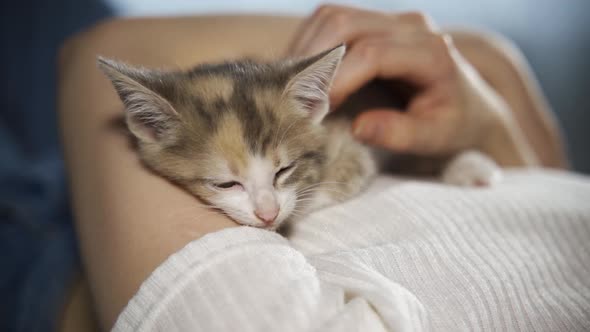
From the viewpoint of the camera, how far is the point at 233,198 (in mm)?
834

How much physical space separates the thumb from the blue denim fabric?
0.71 m

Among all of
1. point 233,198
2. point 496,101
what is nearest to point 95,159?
point 233,198

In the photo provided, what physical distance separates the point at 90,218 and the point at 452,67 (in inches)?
32.4

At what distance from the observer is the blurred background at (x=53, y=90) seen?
1046 mm

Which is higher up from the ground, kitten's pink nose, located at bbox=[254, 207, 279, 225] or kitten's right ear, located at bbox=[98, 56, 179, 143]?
kitten's right ear, located at bbox=[98, 56, 179, 143]

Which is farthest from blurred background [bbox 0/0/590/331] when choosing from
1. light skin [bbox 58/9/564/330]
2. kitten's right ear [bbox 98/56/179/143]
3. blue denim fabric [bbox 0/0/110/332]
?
kitten's right ear [bbox 98/56/179/143]

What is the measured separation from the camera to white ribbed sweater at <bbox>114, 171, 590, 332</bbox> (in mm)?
505

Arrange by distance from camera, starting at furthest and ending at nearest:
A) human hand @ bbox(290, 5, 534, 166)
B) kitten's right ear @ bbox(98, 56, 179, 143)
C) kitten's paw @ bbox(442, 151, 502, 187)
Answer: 1. kitten's paw @ bbox(442, 151, 502, 187)
2. human hand @ bbox(290, 5, 534, 166)
3. kitten's right ear @ bbox(98, 56, 179, 143)

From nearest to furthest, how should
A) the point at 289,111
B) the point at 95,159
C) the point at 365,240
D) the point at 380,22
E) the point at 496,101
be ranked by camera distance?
the point at 365,240 → the point at 95,159 → the point at 289,111 → the point at 380,22 → the point at 496,101

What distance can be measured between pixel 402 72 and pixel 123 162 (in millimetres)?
603

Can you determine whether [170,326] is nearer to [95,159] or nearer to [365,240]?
[365,240]

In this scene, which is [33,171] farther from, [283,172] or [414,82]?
[414,82]

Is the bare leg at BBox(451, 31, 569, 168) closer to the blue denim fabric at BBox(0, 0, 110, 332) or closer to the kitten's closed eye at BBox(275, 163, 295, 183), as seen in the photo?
the kitten's closed eye at BBox(275, 163, 295, 183)

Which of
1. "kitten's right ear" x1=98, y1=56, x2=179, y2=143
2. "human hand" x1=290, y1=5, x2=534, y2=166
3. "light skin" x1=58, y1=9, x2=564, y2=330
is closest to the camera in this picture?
"light skin" x1=58, y1=9, x2=564, y2=330
